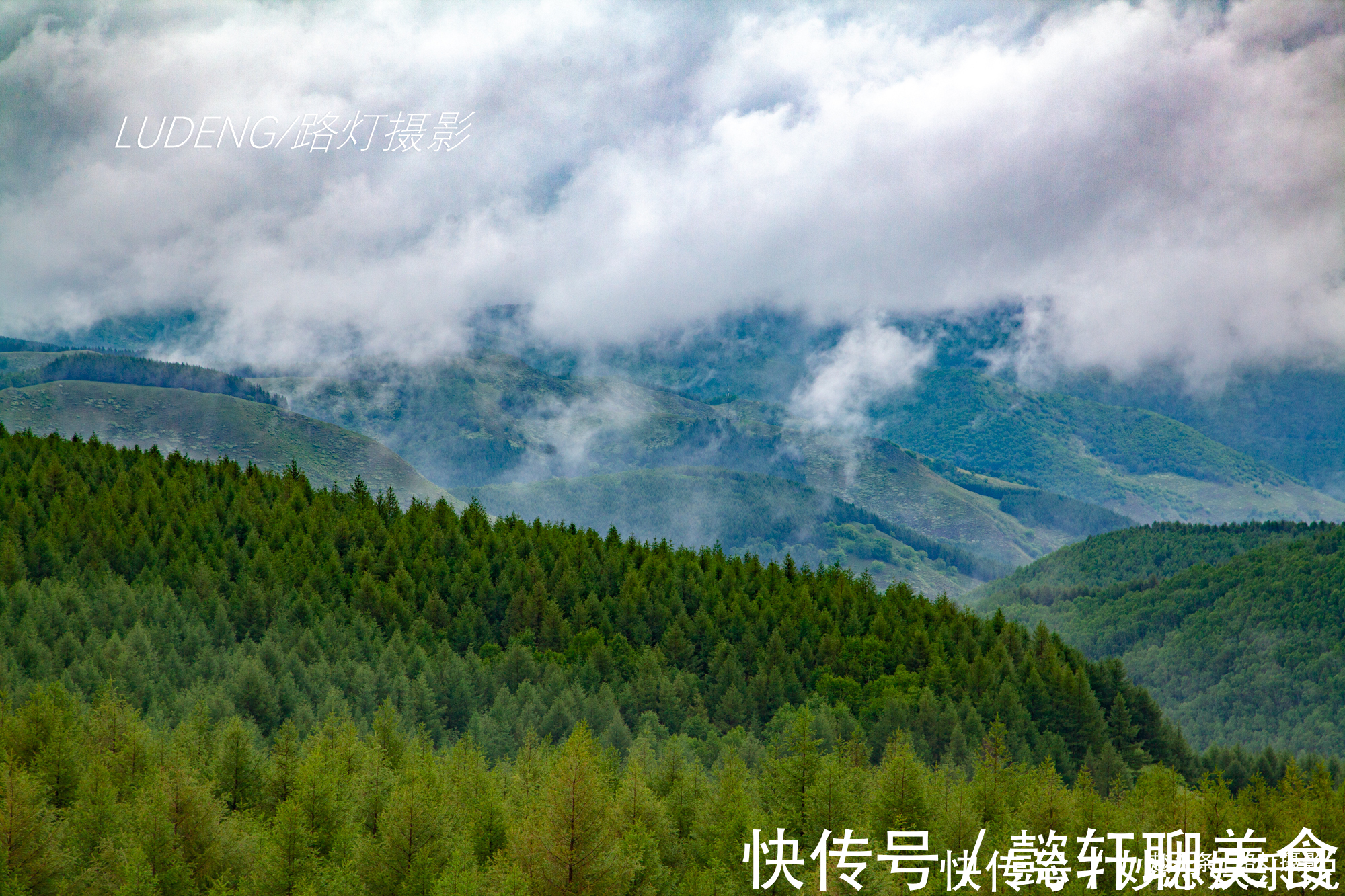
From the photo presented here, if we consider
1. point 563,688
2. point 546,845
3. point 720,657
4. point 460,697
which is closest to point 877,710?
point 720,657

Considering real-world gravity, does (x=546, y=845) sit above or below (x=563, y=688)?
below

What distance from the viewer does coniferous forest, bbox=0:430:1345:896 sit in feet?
217

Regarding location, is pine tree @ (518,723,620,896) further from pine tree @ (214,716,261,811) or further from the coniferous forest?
pine tree @ (214,716,261,811)

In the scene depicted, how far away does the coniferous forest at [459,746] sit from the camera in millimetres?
66125

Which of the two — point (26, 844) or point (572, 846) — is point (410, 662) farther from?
point (572, 846)

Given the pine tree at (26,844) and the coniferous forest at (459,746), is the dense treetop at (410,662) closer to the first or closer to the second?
the coniferous forest at (459,746)

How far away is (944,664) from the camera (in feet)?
626

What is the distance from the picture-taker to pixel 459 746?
105m

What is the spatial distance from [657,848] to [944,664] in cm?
12512

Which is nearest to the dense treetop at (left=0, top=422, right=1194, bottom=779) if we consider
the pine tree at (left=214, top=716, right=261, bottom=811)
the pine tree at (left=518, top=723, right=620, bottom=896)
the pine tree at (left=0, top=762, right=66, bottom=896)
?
the pine tree at (left=214, top=716, right=261, bottom=811)

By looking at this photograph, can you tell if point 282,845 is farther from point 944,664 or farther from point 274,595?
point 944,664

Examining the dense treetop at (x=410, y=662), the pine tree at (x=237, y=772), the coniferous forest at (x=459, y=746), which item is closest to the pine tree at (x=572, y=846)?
the coniferous forest at (x=459, y=746)

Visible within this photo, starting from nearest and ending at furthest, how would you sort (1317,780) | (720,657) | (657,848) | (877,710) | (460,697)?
(657,848) → (1317,780) → (460,697) → (877,710) → (720,657)

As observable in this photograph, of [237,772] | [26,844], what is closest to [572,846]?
[26,844]
